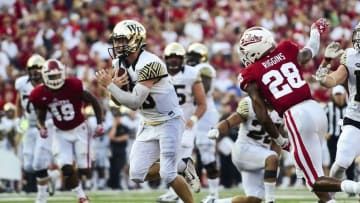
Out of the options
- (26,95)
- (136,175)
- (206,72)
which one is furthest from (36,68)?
(136,175)

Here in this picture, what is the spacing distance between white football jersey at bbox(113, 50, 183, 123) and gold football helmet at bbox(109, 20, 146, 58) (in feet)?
0.30

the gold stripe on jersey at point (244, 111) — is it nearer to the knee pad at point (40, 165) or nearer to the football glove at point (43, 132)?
the football glove at point (43, 132)

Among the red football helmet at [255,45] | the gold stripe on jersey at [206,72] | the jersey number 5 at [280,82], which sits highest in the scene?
the red football helmet at [255,45]

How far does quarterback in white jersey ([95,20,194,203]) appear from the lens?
354 inches

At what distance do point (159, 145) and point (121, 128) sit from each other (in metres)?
7.72

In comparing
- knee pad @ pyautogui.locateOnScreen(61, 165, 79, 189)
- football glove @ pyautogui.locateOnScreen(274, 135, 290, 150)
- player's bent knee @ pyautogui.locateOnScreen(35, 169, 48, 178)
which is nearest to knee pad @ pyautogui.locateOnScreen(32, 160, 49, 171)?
player's bent knee @ pyautogui.locateOnScreen(35, 169, 48, 178)

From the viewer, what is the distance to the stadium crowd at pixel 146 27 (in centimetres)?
1736

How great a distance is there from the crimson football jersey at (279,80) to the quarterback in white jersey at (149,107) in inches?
36.4

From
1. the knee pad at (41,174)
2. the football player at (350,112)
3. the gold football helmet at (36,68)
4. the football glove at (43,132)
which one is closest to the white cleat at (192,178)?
the football player at (350,112)

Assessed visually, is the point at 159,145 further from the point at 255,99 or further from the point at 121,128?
the point at 121,128

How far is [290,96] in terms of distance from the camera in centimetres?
843

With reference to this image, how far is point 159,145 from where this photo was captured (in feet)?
30.7

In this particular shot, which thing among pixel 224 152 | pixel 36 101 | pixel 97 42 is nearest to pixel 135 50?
pixel 36 101

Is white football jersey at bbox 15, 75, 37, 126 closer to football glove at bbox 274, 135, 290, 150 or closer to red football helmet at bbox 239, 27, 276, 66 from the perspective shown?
football glove at bbox 274, 135, 290, 150
